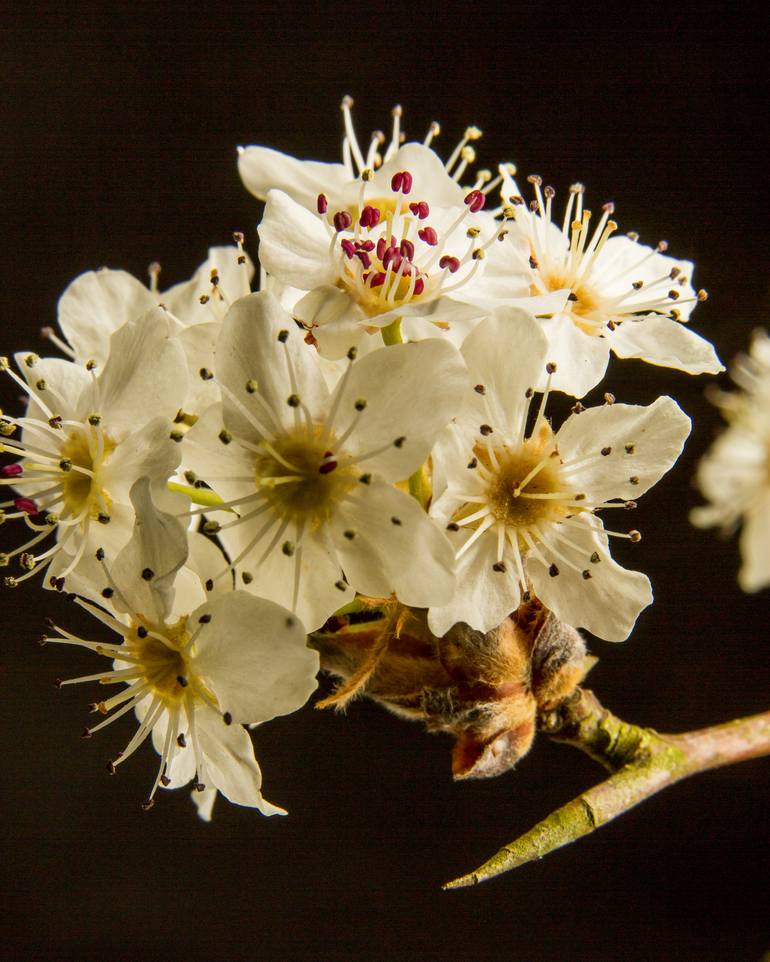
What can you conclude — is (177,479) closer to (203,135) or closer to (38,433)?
(38,433)

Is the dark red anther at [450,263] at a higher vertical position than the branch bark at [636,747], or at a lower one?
higher

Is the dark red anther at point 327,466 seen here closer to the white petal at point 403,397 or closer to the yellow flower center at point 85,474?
the white petal at point 403,397

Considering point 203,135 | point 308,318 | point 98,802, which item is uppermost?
point 308,318

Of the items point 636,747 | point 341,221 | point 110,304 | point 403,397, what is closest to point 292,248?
point 341,221

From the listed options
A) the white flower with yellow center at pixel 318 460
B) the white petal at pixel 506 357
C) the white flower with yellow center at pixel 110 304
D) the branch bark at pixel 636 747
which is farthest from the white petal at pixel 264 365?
the branch bark at pixel 636 747

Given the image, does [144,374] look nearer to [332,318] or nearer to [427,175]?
[332,318]

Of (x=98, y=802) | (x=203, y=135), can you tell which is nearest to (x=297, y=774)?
(x=98, y=802)
